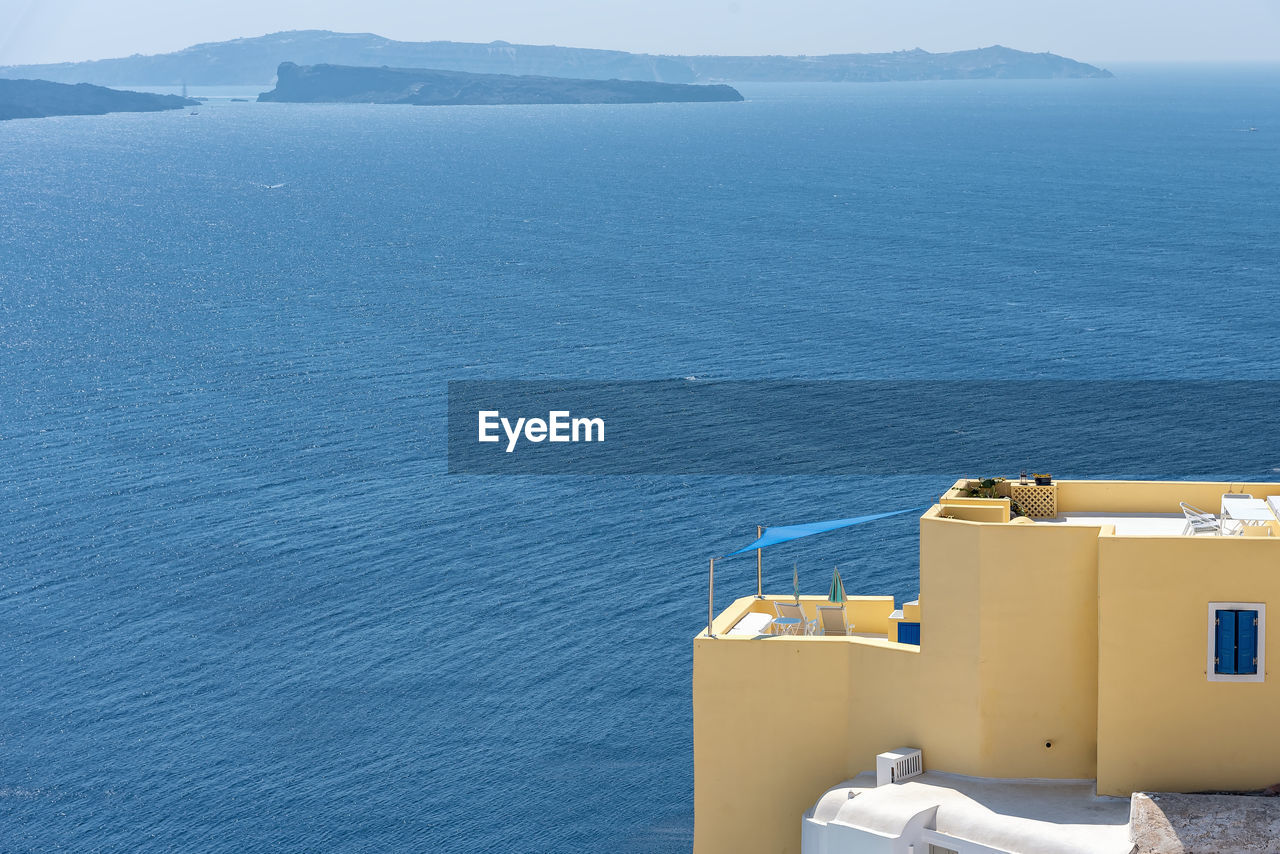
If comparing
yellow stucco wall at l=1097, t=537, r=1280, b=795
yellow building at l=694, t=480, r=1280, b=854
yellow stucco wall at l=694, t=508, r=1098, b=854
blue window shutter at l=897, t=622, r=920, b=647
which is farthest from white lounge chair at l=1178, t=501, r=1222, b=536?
blue window shutter at l=897, t=622, r=920, b=647

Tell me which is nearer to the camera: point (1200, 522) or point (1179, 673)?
point (1179, 673)

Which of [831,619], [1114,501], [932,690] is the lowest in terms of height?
[932,690]

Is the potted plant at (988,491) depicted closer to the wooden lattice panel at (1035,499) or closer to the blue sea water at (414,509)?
the wooden lattice panel at (1035,499)

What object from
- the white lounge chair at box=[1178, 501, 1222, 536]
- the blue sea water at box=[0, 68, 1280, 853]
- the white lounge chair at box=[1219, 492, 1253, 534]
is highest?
the white lounge chair at box=[1219, 492, 1253, 534]

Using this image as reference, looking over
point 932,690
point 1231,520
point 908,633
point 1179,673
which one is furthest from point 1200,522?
point 932,690

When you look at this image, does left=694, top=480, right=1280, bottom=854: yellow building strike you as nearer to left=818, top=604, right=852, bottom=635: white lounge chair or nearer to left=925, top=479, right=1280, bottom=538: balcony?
left=925, top=479, right=1280, bottom=538: balcony

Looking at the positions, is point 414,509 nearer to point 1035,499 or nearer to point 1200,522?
point 1035,499
